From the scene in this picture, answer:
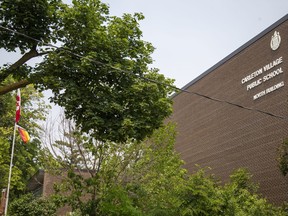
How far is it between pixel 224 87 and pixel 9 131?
16240 mm

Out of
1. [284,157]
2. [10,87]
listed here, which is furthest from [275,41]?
[10,87]

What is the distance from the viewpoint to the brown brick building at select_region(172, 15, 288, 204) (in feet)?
81.1

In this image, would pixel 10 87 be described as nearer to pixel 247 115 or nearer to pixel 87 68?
pixel 87 68

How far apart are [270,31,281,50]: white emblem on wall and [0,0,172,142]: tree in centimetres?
1501

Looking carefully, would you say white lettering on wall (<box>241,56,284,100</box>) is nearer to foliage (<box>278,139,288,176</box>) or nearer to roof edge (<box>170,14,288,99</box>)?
roof edge (<box>170,14,288,99</box>)

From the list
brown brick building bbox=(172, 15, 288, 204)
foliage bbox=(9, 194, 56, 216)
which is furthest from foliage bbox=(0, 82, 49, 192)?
brown brick building bbox=(172, 15, 288, 204)

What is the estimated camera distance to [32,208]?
2230 centimetres

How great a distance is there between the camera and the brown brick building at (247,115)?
2473cm

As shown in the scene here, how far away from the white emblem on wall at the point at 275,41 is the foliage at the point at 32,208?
16448 millimetres

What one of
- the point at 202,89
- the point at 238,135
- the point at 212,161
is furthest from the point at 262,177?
the point at 202,89

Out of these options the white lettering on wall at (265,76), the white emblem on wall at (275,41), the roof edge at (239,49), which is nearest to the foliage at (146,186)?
the roof edge at (239,49)

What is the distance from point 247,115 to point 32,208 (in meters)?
15.0

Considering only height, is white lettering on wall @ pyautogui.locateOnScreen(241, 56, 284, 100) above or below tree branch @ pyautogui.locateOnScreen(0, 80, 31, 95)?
above

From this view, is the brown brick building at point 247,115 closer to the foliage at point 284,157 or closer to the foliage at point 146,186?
the foliage at point 146,186
